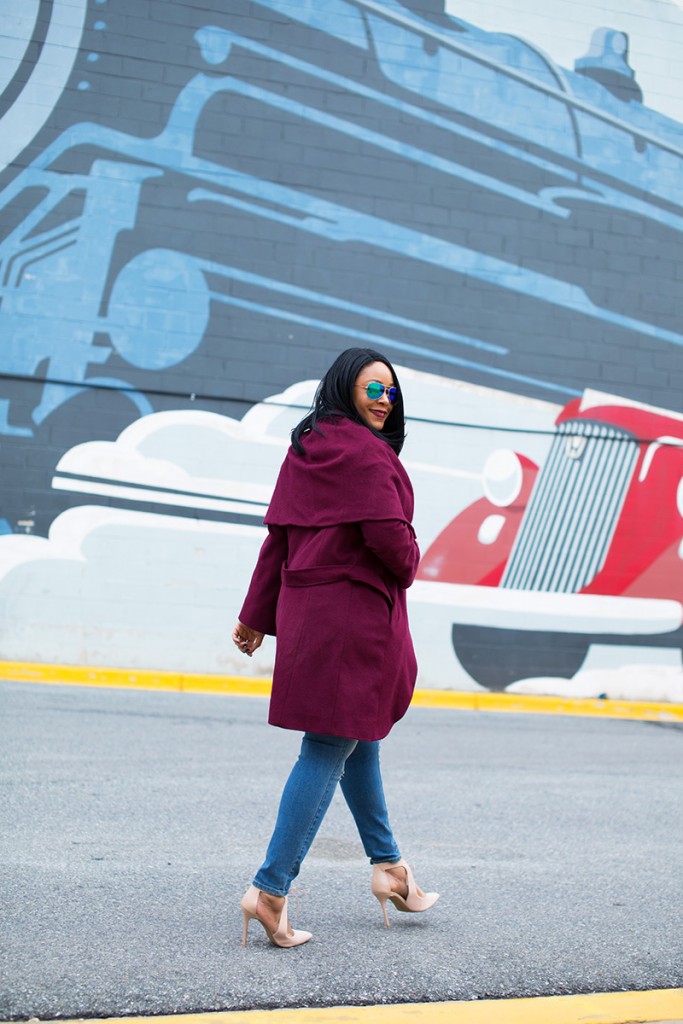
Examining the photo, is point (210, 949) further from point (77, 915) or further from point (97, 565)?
point (97, 565)

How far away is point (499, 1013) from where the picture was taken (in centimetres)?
270

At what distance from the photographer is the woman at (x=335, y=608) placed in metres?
2.98

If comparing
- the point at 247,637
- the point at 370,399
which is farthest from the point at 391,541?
the point at 247,637

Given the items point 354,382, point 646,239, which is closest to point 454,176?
point 646,239

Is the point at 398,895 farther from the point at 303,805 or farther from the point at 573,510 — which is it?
the point at 573,510

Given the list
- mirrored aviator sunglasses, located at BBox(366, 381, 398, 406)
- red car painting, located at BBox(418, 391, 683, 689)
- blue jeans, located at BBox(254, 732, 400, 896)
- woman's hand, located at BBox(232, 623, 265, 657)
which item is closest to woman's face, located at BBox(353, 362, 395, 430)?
mirrored aviator sunglasses, located at BBox(366, 381, 398, 406)

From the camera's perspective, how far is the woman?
298 centimetres

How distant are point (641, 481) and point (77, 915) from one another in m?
8.46

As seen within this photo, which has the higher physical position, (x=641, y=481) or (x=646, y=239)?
(x=646, y=239)

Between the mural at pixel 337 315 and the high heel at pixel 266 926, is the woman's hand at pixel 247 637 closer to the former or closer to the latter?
the high heel at pixel 266 926

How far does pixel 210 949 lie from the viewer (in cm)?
297

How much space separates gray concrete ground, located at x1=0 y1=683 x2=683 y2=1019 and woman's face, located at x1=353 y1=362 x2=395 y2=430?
1.55 metres

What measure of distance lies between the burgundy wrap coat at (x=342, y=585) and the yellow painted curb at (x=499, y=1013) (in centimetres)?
71

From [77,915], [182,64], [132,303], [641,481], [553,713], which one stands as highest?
[182,64]
